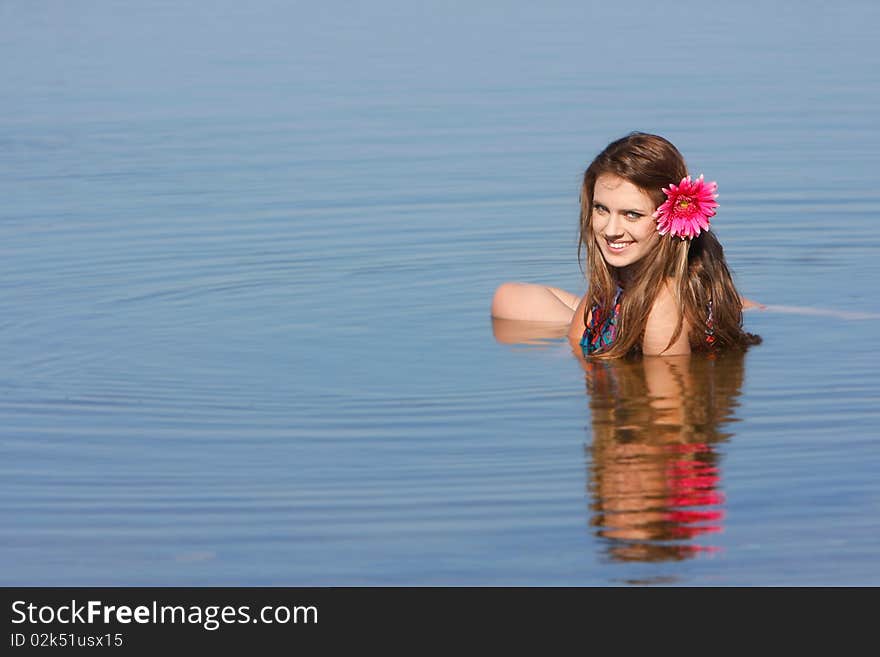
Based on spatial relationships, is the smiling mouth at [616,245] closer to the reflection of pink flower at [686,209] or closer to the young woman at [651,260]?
the young woman at [651,260]

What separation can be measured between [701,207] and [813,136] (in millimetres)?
7595

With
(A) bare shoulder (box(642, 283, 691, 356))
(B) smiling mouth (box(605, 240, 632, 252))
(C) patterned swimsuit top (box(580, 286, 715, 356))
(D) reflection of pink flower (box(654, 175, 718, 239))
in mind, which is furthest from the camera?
(C) patterned swimsuit top (box(580, 286, 715, 356))

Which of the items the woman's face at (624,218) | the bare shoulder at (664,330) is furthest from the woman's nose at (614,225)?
the bare shoulder at (664,330)

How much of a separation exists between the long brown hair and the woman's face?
4 cm

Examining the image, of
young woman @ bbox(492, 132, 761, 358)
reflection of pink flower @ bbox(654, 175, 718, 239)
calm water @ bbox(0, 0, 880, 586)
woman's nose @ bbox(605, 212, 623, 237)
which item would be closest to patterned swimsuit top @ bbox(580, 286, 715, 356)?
young woman @ bbox(492, 132, 761, 358)

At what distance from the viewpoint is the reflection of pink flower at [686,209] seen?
805cm

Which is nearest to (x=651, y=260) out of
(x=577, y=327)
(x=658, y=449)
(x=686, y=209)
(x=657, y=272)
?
(x=657, y=272)

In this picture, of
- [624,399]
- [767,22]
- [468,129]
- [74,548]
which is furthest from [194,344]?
[767,22]

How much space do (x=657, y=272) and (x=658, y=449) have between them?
1547 mm

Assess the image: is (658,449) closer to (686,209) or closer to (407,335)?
(686,209)

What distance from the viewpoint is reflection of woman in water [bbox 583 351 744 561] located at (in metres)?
5.87

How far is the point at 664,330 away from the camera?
855 cm

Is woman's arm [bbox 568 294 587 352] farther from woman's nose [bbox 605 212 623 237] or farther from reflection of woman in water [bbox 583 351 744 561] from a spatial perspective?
woman's nose [bbox 605 212 623 237]

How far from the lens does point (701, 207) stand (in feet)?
26.5
